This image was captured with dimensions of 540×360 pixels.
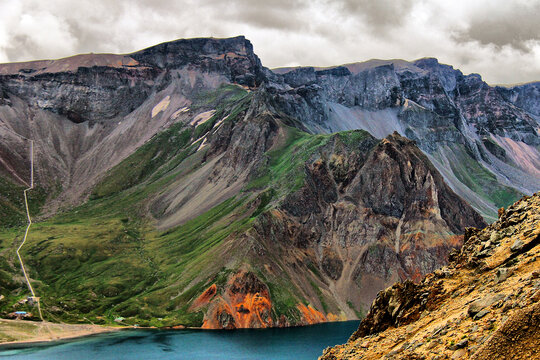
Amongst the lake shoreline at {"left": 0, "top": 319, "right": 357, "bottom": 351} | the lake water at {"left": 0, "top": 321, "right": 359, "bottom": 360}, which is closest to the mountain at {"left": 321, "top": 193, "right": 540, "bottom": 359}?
the lake water at {"left": 0, "top": 321, "right": 359, "bottom": 360}

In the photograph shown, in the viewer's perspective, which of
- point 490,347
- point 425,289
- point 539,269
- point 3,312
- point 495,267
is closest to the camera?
point 490,347

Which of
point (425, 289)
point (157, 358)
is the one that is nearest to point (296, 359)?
point (157, 358)

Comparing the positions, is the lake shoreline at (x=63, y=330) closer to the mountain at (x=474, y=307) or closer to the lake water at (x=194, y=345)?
the lake water at (x=194, y=345)

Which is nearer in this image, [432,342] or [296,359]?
[432,342]

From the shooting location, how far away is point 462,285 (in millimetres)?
34969

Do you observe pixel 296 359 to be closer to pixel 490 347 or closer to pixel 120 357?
pixel 120 357

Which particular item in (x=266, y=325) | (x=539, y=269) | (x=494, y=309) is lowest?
(x=266, y=325)

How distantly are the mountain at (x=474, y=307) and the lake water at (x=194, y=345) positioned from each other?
3994 inches

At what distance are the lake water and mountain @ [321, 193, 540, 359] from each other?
101458 millimetres

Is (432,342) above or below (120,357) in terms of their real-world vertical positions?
above

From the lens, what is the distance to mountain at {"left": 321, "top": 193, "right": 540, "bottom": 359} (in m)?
25.6

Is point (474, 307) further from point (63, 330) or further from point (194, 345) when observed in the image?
point (63, 330)

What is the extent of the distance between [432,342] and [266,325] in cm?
17335

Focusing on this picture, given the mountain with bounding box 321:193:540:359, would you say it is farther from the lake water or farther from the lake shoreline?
the lake shoreline
